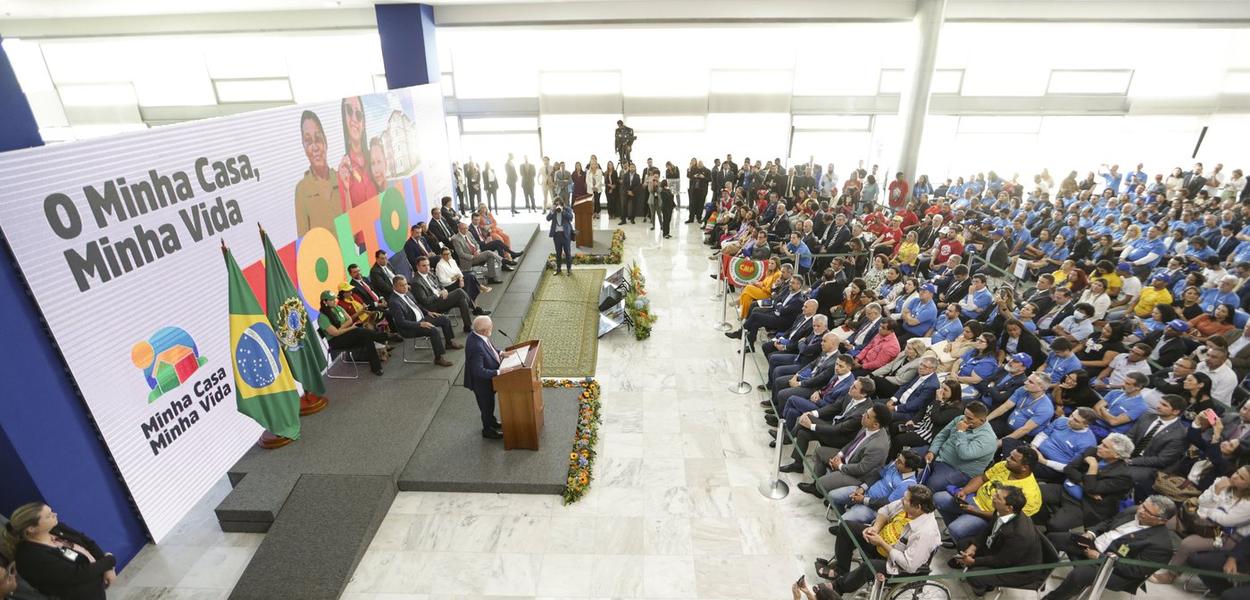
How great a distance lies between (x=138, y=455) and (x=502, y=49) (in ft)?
39.0

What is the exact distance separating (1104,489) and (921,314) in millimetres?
2695

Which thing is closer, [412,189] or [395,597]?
[395,597]

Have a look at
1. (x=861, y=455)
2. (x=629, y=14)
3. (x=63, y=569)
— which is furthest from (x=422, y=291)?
(x=629, y=14)

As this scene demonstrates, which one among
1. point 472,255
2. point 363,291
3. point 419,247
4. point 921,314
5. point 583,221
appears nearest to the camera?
point 921,314

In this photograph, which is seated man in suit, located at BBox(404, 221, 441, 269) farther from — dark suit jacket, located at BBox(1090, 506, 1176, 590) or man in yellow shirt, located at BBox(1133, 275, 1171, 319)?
man in yellow shirt, located at BBox(1133, 275, 1171, 319)

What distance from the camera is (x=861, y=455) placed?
449 cm

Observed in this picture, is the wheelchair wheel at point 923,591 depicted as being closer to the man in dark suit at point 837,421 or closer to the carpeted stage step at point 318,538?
the man in dark suit at point 837,421

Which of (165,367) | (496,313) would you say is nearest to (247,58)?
(496,313)

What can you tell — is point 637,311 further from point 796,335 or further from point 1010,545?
point 1010,545

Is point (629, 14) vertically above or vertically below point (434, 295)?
above

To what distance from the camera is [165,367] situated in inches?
168

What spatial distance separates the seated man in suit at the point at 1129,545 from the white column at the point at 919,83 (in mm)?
10419

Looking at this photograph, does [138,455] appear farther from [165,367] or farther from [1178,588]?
[1178,588]

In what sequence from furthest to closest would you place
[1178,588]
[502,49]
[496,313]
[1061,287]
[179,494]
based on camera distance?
[502,49] < [496,313] < [1061,287] < [179,494] < [1178,588]
